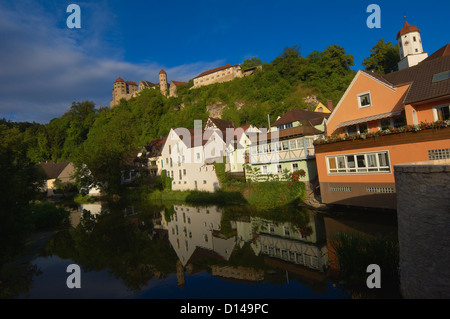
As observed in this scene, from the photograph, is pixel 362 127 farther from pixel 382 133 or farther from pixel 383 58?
pixel 383 58

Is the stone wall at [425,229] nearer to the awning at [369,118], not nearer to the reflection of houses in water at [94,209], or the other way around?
the awning at [369,118]

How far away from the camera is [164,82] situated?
340 feet

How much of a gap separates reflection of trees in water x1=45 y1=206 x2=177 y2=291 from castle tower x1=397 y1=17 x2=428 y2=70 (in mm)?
46265

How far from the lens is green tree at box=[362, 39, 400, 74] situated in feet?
153

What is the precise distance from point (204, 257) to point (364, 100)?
17652mm

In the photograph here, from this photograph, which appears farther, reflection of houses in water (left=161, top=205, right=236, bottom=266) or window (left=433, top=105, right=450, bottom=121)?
window (left=433, top=105, right=450, bottom=121)

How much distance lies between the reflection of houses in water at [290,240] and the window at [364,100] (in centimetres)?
1000

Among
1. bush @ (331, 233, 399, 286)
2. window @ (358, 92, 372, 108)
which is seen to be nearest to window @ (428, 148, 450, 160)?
window @ (358, 92, 372, 108)

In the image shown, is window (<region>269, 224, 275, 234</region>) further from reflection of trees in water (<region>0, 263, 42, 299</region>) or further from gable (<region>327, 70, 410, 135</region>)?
reflection of trees in water (<region>0, 263, 42, 299</region>)

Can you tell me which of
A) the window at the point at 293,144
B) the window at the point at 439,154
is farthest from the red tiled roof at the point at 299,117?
the window at the point at 439,154

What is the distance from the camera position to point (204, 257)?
14.3m

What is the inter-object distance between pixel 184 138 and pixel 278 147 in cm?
1769

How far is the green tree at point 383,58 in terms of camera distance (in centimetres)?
4657

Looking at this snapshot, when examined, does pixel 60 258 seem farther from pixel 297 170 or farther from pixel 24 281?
pixel 297 170
